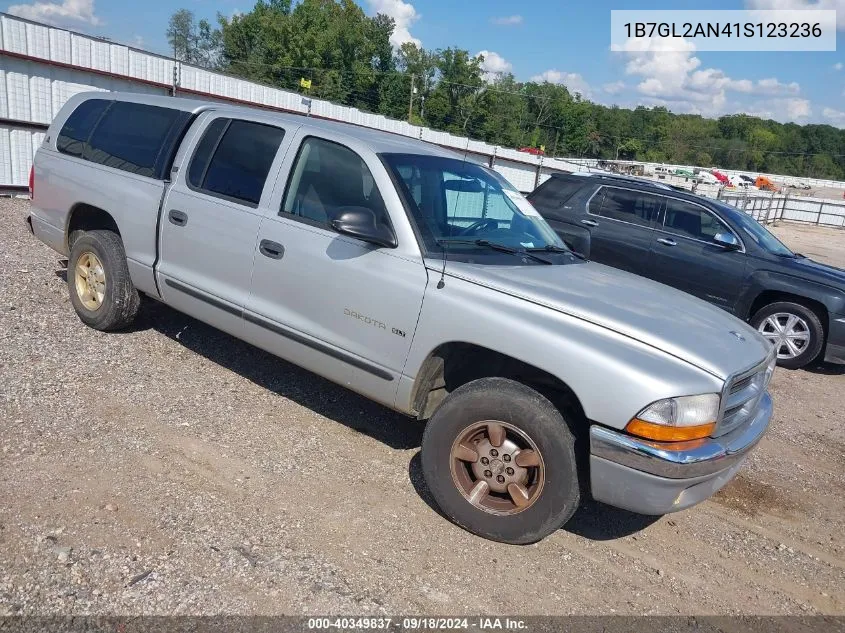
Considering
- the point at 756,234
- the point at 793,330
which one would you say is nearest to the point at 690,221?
the point at 756,234

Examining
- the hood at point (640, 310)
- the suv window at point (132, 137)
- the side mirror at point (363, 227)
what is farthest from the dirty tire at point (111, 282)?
the hood at point (640, 310)

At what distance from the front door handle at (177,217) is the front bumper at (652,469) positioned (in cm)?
311

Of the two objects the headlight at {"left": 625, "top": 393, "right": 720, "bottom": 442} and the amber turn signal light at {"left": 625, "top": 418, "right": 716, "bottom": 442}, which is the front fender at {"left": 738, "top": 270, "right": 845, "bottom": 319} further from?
the amber turn signal light at {"left": 625, "top": 418, "right": 716, "bottom": 442}

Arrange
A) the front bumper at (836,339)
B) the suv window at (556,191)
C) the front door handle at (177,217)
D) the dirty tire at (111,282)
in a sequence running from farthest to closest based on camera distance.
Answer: the suv window at (556,191)
the front bumper at (836,339)
the dirty tire at (111,282)
the front door handle at (177,217)

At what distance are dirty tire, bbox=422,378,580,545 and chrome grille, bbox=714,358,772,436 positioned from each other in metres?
0.74

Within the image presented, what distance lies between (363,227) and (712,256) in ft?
19.5

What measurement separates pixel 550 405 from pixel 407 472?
122 centimetres

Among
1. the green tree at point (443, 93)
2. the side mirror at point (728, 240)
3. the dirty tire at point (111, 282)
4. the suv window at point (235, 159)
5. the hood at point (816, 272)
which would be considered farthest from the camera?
the green tree at point (443, 93)

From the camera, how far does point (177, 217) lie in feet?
15.7

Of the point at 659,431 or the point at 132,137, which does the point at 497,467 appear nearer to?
the point at 659,431

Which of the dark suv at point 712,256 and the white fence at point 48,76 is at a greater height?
the white fence at point 48,76

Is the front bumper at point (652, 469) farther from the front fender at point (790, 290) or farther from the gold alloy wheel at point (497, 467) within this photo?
the front fender at point (790, 290)

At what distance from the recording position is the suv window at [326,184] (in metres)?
4.10

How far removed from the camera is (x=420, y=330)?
365cm
